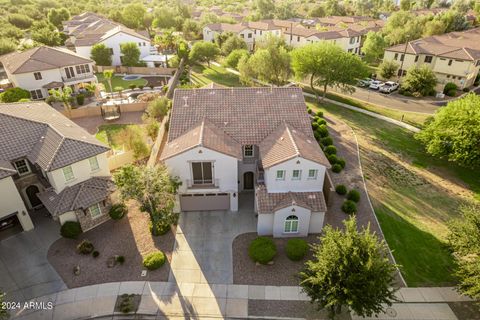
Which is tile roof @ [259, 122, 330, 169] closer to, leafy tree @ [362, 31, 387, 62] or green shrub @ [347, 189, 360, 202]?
green shrub @ [347, 189, 360, 202]

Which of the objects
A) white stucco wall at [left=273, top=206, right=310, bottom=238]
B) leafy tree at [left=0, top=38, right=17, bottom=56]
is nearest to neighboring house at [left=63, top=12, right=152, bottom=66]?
leafy tree at [left=0, top=38, right=17, bottom=56]

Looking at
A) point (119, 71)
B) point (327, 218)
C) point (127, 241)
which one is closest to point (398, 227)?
point (327, 218)

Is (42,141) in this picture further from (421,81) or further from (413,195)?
(421,81)

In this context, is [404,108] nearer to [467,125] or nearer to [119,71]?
[467,125]

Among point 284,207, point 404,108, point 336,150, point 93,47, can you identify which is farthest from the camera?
point 93,47

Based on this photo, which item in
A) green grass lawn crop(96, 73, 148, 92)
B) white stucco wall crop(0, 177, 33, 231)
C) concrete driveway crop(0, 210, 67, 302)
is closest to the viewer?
concrete driveway crop(0, 210, 67, 302)

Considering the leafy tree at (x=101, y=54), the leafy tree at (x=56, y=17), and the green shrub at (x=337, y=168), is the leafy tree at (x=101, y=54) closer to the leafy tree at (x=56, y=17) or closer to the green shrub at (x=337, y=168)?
the leafy tree at (x=56, y=17)
